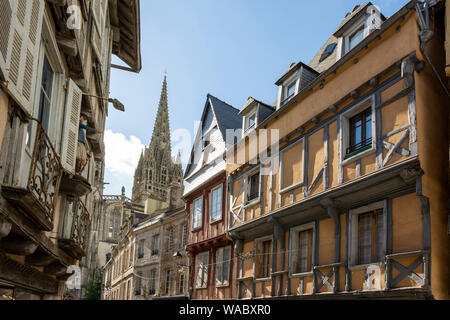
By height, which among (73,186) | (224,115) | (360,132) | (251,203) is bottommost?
(73,186)

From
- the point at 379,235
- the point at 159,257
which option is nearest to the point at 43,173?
the point at 379,235

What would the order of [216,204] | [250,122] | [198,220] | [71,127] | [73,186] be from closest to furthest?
[71,127] → [73,186] → [250,122] → [216,204] → [198,220]

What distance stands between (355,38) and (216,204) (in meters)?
8.22

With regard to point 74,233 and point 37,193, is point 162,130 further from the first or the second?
point 37,193

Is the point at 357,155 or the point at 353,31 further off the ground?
the point at 353,31

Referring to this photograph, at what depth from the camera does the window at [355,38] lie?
12.8 meters

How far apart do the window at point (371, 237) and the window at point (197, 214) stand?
9250 mm

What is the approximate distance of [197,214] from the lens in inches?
792

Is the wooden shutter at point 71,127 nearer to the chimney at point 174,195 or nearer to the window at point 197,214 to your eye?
the window at point 197,214

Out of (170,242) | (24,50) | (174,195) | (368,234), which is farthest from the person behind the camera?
(174,195)

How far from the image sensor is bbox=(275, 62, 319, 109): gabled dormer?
48.2 feet

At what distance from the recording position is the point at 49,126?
8.72m

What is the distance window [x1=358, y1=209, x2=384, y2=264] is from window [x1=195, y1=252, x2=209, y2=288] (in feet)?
27.9

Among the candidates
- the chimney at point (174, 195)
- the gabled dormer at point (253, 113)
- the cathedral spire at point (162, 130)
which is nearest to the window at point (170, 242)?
the chimney at point (174, 195)
